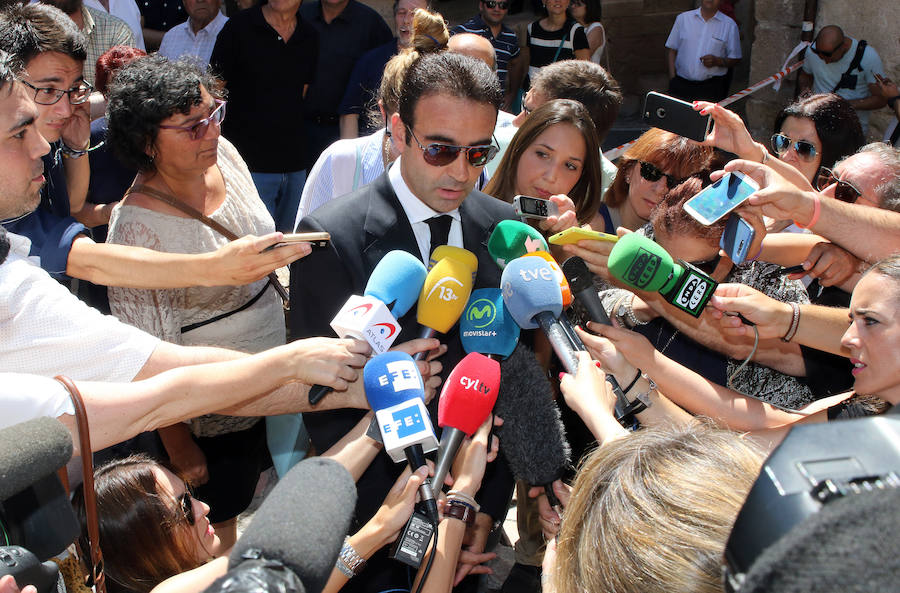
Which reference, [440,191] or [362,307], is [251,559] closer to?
[362,307]

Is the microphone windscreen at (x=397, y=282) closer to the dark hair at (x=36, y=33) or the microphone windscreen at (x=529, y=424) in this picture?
the microphone windscreen at (x=529, y=424)

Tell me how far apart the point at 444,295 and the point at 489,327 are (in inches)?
7.4

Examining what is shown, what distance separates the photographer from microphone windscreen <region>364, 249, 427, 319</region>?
6.55 feet

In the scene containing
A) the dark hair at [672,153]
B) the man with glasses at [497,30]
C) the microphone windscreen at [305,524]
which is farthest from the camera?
the man with glasses at [497,30]

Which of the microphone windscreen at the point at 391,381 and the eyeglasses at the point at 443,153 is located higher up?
the eyeglasses at the point at 443,153

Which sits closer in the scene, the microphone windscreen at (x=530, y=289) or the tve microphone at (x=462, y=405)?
the tve microphone at (x=462, y=405)

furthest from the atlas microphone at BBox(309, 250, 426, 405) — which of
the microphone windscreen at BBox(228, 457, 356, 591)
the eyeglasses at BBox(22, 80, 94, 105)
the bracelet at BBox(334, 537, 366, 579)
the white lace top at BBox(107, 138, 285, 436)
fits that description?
the eyeglasses at BBox(22, 80, 94, 105)

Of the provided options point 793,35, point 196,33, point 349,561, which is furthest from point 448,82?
point 793,35

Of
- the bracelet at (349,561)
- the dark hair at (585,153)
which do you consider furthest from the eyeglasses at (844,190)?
the bracelet at (349,561)

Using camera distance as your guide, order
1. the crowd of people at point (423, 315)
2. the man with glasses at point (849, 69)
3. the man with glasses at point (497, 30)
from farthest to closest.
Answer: the man with glasses at point (849, 69), the man with glasses at point (497, 30), the crowd of people at point (423, 315)

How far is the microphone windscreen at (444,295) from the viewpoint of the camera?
2045mm

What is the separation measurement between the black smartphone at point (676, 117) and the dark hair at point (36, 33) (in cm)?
240

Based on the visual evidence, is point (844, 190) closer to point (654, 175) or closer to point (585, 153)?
point (654, 175)

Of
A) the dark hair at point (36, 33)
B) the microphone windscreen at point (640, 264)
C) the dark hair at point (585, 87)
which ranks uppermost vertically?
the dark hair at point (36, 33)
